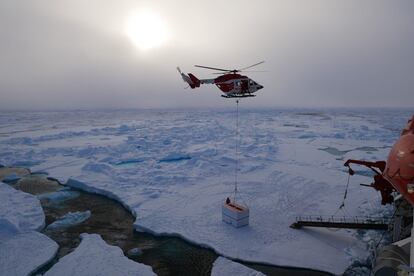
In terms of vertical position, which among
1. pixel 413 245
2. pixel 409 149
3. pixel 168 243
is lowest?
pixel 168 243

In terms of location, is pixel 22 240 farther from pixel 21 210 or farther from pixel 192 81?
pixel 192 81

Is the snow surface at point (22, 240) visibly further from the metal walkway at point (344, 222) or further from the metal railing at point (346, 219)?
the metal railing at point (346, 219)

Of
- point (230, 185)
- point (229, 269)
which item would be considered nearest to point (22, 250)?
point (229, 269)

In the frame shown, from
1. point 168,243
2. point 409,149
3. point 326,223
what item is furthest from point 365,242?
point 168,243

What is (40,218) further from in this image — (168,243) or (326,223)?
(326,223)

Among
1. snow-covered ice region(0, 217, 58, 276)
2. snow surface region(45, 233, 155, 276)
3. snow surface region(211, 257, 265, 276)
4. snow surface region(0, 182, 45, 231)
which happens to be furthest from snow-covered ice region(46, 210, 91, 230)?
snow surface region(211, 257, 265, 276)
